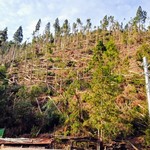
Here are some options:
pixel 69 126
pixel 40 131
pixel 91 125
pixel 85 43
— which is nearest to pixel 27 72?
pixel 85 43

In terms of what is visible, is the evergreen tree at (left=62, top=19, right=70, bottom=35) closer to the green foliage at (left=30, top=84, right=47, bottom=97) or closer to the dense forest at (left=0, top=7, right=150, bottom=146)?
the dense forest at (left=0, top=7, right=150, bottom=146)

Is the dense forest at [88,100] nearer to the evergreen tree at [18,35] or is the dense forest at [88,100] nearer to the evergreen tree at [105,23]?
the evergreen tree at [105,23]

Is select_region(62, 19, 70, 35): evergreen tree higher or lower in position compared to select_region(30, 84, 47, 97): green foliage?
higher

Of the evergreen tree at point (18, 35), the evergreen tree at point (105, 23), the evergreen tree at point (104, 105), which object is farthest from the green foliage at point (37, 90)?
the evergreen tree at point (18, 35)

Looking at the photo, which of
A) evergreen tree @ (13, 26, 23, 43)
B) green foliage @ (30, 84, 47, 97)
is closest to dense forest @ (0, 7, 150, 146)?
green foliage @ (30, 84, 47, 97)

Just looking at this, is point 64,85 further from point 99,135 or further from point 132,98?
point 99,135

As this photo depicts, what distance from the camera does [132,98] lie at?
2081 centimetres

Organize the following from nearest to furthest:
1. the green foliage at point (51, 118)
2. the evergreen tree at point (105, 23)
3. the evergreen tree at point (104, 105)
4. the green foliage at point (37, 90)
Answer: the evergreen tree at point (104, 105) < the green foliage at point (51, 118) < the green foliage at point (37, 90) < the evergreen tree at point (105, 23)

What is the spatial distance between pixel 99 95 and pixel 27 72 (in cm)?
2538

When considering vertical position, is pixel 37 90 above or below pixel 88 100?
above

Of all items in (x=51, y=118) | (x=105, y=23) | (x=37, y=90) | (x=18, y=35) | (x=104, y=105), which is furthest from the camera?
(x=18, y=35)

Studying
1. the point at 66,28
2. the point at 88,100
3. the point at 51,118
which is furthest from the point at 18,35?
the point at 88,100

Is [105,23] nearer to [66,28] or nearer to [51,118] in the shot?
[66,28]

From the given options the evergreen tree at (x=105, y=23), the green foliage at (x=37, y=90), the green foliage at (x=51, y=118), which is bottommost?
the green foliage at (x=51, y=118)
